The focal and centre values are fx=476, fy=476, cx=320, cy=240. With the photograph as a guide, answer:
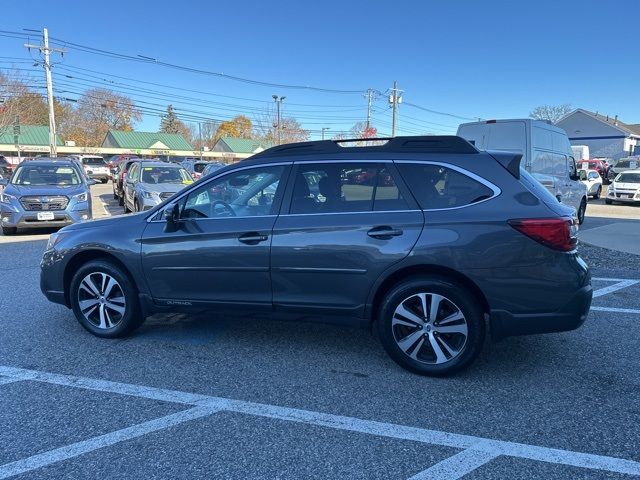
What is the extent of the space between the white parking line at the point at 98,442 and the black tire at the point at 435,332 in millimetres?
1447

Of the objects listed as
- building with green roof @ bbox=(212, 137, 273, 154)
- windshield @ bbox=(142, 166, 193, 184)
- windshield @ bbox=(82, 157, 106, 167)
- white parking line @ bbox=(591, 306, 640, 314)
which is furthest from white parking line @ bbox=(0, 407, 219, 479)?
building with green roof @ bbox=(212, 137, 273, 154)

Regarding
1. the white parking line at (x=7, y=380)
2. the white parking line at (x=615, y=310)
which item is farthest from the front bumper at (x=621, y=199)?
the white parking line at (x=7, y=380)

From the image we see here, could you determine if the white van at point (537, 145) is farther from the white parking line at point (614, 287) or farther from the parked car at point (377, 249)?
the parked car at point (377, 249)

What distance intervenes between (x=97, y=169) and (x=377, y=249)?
122 ft

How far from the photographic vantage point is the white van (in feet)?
34.1

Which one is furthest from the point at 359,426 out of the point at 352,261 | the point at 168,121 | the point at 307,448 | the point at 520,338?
the point at 168,121

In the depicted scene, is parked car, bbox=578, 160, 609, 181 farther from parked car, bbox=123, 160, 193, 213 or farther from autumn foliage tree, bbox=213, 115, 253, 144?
autumn foliage tree, bbox=213, 115, 253, 144

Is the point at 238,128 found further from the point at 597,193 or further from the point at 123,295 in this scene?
the point at 123,295

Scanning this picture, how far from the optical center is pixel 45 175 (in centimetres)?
1138

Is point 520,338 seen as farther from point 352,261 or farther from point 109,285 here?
point 109,285

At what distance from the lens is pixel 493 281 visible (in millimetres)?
3535

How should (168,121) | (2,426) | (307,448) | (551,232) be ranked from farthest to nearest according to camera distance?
(168,121)
(551,232)
(2,426)
(307,448)

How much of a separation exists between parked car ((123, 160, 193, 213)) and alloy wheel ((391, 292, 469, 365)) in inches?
387

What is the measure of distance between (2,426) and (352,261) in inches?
103
